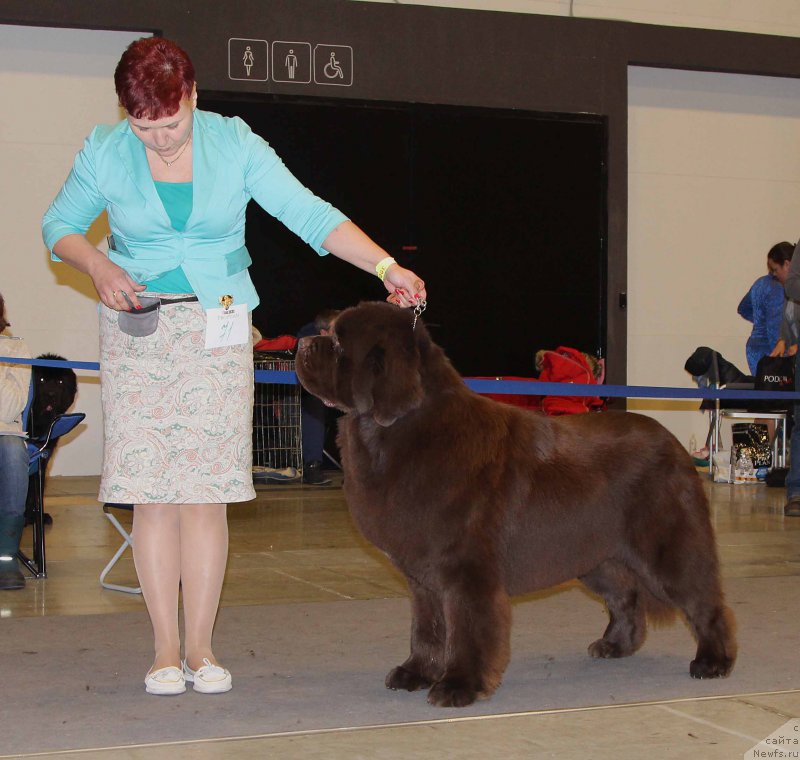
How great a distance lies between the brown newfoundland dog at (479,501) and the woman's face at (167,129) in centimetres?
64

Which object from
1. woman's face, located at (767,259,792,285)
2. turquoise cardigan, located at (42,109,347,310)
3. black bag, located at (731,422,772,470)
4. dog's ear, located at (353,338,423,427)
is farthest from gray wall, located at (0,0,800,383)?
dog's ear, located at (353,338,423,427)

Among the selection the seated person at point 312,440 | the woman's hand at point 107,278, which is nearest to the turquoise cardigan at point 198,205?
the woman's hand at point 107,278

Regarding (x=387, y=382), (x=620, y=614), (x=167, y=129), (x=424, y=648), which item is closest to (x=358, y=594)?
(x=620, y=614)

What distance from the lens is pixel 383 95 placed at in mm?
9688

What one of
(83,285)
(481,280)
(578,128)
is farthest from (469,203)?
(83,285)

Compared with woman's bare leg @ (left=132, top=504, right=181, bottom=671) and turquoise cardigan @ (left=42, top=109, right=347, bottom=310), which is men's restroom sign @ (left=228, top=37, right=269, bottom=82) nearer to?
turquoise cardigan @ (left=42, top=109, right=347, bottom=310)

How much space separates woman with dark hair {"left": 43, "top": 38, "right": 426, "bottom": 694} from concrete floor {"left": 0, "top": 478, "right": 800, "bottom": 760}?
2.04 feet

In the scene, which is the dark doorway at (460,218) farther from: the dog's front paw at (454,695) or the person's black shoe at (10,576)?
the dog's front paw at (454,695)

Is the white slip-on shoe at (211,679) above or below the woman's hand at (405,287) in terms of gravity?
below

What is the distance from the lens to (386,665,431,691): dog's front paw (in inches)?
123

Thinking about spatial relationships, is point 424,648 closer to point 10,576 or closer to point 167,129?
point 167,129

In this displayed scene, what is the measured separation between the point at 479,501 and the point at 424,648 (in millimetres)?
497

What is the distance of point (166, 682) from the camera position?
9.98 ft

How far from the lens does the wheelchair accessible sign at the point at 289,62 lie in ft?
30.1
